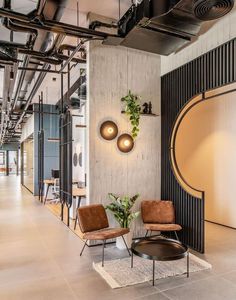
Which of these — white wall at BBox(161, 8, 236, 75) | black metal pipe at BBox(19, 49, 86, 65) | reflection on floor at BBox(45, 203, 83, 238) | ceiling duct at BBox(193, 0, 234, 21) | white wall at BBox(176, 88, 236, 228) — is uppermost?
white wall at BBox(161, 8, 236, 75)

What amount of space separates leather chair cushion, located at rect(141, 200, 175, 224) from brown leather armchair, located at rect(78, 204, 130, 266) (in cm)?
73

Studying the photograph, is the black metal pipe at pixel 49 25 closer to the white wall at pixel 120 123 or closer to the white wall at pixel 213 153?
the white wall at pixel 120 123

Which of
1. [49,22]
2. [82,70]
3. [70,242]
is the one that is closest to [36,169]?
[82,70]

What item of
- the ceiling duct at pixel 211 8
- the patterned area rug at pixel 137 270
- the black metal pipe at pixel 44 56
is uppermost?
the black metal pipe at pixel 44 56

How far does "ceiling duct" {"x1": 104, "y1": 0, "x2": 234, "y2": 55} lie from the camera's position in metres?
2.98

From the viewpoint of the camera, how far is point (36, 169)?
11172mm

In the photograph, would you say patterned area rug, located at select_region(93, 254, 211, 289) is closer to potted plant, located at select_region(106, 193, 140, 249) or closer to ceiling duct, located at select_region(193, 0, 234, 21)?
potted plant, located at select_region(106, 193, 140, 249)

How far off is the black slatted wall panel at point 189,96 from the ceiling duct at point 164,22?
0.66 meters

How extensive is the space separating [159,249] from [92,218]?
1.37 m

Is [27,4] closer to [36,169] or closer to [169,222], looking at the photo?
[169,222]

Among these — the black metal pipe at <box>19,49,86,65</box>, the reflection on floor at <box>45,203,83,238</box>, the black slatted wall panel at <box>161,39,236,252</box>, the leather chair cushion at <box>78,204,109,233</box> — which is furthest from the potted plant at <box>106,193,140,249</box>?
the black metal pipe at <box>19,49,86,65</box>

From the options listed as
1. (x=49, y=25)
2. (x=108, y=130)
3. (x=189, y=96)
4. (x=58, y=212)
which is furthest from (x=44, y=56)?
(x=58, y=212)

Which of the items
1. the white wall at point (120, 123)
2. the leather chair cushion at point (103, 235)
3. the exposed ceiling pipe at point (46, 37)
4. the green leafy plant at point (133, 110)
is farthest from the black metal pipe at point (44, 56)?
the leather chair cushion at point (103, 235)

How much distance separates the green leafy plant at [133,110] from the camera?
5.12 meters
